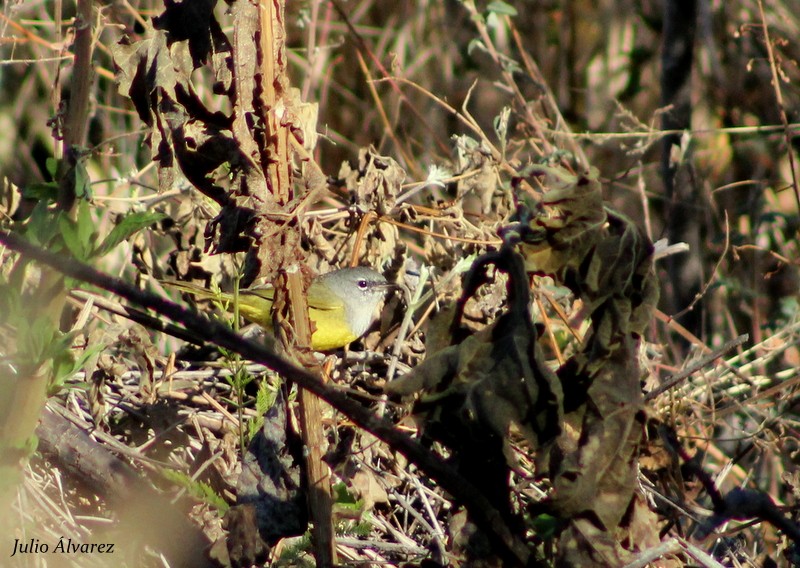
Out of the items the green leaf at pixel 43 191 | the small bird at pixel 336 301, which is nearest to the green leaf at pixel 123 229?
the green leaf at pixel 43 191

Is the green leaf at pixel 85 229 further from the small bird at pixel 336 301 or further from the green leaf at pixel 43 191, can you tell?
the small bird at pixel 336 301

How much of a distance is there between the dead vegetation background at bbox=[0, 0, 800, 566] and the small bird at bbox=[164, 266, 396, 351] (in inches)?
7.4

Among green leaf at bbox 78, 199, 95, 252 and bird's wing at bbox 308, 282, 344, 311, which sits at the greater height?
green leaf at bbox 78, 199, 95, 252

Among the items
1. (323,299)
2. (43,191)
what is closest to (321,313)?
(323,299)

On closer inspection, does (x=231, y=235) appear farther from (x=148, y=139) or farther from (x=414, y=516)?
(x=414, y=516)

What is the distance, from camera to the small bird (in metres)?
4.26

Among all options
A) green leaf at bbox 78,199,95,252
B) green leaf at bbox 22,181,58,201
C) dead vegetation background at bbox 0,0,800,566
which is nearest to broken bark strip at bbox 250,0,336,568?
dead vegetation background at bbox 0,0,800,566

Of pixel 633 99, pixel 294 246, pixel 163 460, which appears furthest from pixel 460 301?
pixel 633 99

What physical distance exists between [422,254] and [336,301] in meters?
0.73

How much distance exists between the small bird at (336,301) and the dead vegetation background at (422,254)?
19 centimetres

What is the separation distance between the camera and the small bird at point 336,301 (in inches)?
168

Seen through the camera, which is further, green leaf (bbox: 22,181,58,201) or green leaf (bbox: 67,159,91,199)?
green leaf (bbox: 22,181,58,201)

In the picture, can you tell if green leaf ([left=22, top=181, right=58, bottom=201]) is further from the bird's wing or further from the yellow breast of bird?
the bird's wing

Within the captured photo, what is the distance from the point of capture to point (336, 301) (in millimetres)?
5027
